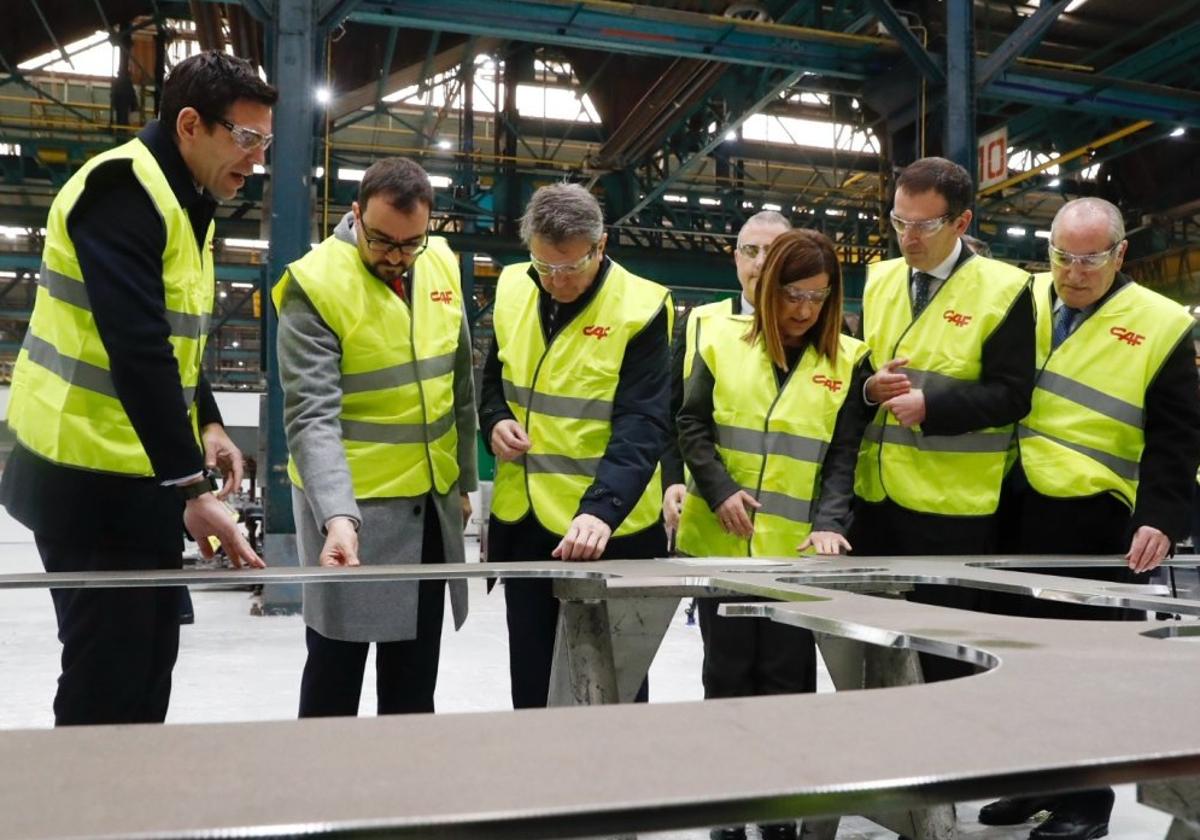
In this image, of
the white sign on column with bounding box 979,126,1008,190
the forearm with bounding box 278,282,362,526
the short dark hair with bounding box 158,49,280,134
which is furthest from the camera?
the white sign on column with bounding box 979,126,1008,190

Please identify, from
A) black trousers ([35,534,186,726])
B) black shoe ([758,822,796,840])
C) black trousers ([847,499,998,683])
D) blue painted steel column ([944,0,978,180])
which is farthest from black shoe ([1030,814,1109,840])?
blue painted steel column ([944,0,978,180])

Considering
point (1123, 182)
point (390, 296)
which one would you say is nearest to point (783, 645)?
point (390, 296)

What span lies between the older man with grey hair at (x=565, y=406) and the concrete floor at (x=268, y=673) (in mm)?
819

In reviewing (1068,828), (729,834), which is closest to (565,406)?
(729,834)

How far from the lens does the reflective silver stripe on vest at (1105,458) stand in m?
2.39

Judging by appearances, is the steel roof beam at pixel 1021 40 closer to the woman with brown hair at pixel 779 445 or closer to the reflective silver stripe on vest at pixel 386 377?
the woman with brown hair at pixel 779 445

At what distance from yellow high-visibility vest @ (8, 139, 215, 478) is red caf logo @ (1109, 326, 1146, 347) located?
203cm

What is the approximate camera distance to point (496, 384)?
2.39 metres

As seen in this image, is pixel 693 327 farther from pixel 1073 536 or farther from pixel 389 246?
pixel 1073 536

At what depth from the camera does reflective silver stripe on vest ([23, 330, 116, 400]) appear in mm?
1661

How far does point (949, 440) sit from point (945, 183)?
58 cm

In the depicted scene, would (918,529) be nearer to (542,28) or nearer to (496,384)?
(496,384)

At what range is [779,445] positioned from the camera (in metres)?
2.37

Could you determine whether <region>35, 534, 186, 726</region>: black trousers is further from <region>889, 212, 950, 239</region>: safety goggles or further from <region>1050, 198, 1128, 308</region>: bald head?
<region>1050, 198, 1128, 308</region>: bald head
